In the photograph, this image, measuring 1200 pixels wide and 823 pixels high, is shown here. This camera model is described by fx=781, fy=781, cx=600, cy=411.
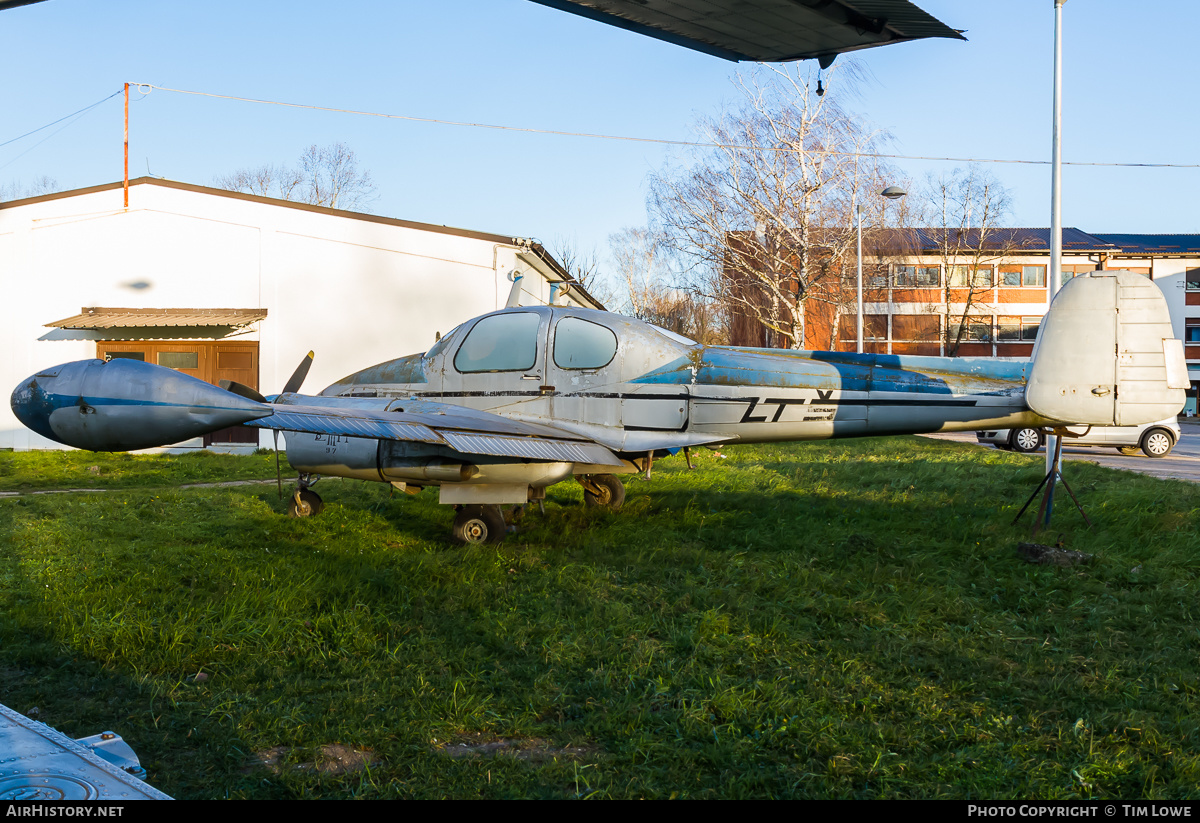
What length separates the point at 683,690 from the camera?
13.8ft

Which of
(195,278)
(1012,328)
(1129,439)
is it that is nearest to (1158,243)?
(1012,328)

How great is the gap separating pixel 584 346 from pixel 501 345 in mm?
913

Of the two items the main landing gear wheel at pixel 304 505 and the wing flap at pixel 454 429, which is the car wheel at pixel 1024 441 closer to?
the wing flap at pixel 454 429

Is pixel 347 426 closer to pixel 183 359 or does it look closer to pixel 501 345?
pixel 501 345

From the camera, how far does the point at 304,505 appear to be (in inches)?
371

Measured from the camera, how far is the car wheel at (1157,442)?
19953 millimetres

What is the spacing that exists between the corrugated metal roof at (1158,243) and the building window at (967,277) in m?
10.0

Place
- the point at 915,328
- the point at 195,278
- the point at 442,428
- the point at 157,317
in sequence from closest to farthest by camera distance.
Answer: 1. the point at 442,428
2. the point at 157,317
3. the point at 195,278
4. the point at 915,328

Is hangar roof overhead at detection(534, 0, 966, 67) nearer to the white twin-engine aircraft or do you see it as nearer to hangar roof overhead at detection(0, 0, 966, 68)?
hangar roof overhead at detection(0, 0, 966, 68)

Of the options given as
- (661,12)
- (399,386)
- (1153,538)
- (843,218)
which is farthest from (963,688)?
(843,218)

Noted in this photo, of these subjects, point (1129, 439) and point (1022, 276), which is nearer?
point (1129, 439)

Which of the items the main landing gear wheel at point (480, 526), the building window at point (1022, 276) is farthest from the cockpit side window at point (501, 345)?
the building window at point (1022, 276)

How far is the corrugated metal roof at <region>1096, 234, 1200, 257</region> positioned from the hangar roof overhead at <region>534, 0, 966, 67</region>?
5984 centimetres
